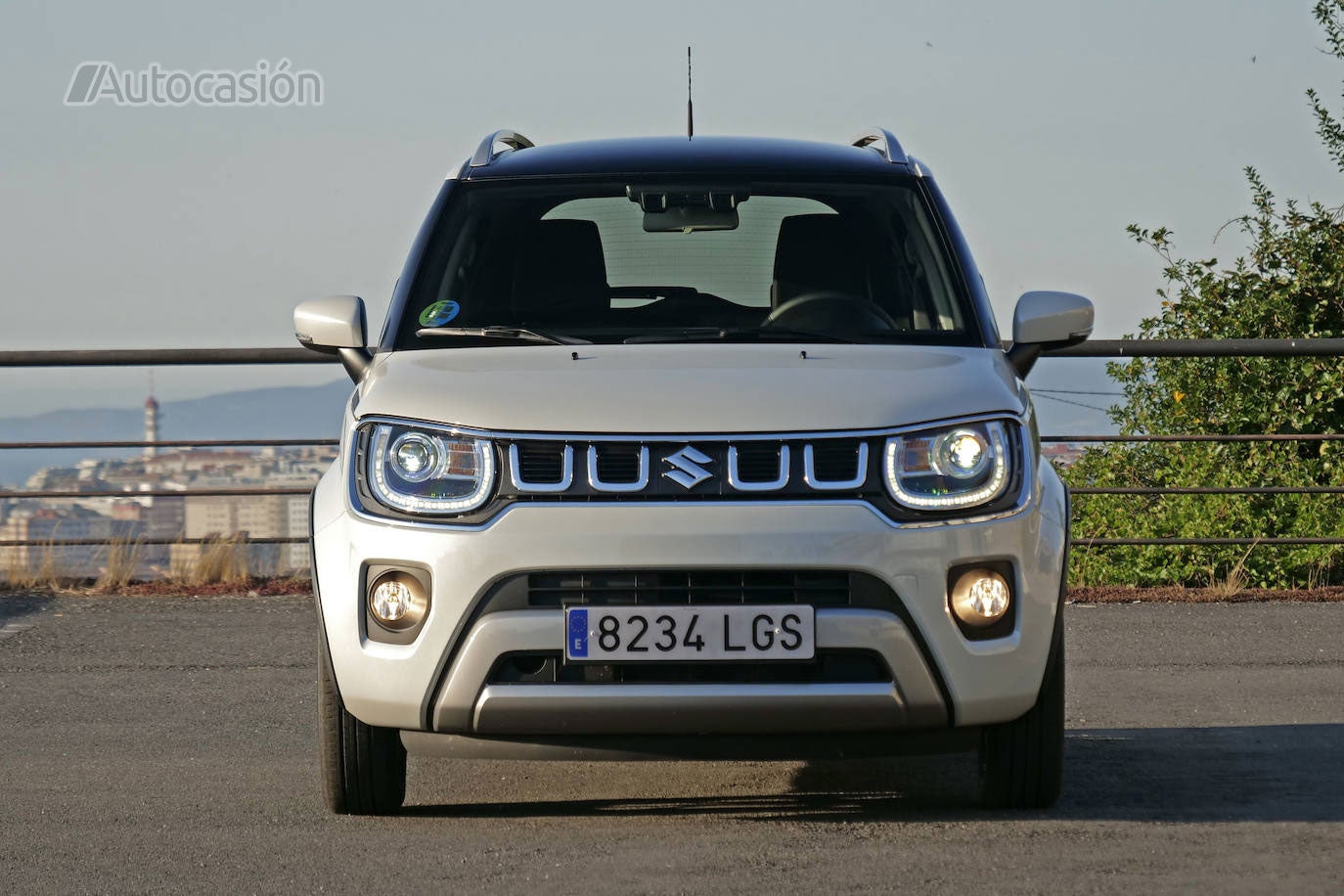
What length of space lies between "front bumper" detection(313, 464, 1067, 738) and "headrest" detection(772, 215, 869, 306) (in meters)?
1.21

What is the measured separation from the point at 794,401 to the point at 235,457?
7.83 meters

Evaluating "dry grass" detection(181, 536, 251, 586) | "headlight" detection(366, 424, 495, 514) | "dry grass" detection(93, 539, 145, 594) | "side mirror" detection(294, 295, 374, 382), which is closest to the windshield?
"side mirror" detection(294, 295, 374, 382)

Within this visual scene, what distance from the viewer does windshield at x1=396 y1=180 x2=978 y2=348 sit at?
5109mm

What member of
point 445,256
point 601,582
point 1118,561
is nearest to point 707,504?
point 601,582

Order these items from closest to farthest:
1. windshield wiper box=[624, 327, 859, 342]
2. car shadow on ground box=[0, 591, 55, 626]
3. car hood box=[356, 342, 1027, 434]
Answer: car hood box=[356, 342, 1027, 434] → windshield wiper box=[624, 327, 859, 342] → car shadow on ground box=[0, 591, 55, 626]

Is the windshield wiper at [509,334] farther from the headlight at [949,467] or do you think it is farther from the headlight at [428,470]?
the headlight at [949,467]

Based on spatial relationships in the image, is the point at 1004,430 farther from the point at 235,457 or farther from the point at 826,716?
the point at 235,457

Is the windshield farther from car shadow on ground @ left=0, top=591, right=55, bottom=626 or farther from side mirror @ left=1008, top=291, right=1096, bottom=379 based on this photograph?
car shadow on ground @ left=0, top=591, right=55, bottom=626

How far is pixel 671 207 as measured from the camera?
5641 mm

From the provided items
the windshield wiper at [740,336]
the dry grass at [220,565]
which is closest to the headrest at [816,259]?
the windshield wiper at [740,336]

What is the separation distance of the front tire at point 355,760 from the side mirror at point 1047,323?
1.98m

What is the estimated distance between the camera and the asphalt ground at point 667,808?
4125 millimetres

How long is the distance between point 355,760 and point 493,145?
2.15m

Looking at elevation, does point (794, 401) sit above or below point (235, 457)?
above
